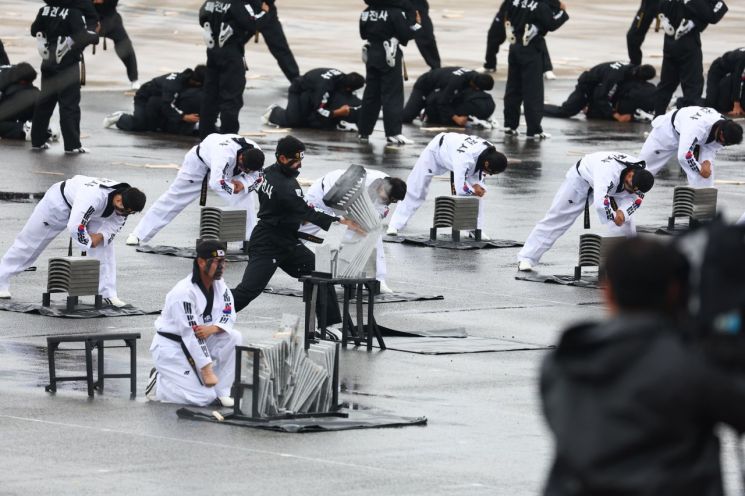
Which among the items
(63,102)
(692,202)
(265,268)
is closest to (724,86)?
(692,202)

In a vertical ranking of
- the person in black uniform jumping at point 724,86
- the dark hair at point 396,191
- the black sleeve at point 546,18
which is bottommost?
the person in black uniform jumping at point 724,86

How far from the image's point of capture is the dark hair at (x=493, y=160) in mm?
20234

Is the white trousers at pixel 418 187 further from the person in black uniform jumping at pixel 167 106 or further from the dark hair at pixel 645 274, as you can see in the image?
the dark hair at pixel 645 274

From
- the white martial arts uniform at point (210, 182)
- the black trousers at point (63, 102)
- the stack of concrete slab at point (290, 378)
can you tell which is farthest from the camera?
the black trousers at point (63, 102)

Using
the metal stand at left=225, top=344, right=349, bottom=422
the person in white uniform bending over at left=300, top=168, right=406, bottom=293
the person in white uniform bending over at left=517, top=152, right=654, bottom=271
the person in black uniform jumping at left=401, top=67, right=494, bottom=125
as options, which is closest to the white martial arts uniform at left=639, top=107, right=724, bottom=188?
the person in white uniform bending over at left=517, top=152, right=654, bottom=271

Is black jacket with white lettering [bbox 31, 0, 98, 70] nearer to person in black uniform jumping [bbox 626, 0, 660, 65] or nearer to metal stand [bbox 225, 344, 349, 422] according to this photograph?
person in black uniform jumping [bbox 626, 0, 660, 65]

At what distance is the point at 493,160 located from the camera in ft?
66.7

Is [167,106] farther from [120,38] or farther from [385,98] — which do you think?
[120,38]

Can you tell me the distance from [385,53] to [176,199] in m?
7.64

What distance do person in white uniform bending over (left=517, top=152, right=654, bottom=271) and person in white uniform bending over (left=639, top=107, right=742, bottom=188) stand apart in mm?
2717

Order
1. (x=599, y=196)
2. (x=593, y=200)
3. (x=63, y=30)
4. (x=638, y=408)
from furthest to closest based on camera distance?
(x=63, y=30)
(x=593, y=200)
(x=599, y=196)
(x=638, y=408)

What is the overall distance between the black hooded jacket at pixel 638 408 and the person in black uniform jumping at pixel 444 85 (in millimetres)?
23433

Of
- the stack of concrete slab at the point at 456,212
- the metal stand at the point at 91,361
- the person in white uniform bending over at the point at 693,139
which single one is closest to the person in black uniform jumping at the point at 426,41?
the person in white uniform bending over at the point at 693,139

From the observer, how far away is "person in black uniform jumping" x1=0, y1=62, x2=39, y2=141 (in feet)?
87.7
